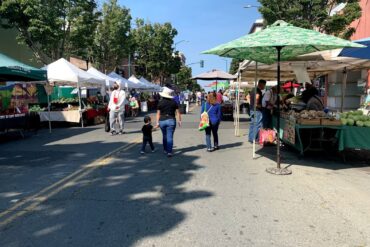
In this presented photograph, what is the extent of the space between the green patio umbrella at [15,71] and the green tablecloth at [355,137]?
937 cm

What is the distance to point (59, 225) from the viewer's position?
4.79 meters

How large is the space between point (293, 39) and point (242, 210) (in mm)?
3338

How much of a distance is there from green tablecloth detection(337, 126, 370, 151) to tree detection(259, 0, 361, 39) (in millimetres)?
15824

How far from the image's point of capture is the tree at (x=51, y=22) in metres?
24.3

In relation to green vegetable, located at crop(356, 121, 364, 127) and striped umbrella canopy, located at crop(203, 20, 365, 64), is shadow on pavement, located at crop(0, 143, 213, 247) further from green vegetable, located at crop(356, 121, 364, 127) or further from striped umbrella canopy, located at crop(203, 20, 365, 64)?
green vegetable, located at crop(356, 121, 364, 127)

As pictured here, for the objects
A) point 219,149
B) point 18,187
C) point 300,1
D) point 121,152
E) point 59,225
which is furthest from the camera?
point 300,1

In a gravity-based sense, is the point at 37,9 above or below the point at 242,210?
above

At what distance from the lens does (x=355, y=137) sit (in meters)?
8.66

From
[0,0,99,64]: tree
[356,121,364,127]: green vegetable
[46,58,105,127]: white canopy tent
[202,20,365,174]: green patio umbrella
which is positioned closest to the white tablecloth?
[46,58,105,127]: white canopy tent

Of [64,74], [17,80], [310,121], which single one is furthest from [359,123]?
[64,74]

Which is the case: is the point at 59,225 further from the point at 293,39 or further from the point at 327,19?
the point at 327,19

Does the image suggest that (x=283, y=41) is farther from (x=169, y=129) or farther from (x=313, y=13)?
(x=313, y=13)

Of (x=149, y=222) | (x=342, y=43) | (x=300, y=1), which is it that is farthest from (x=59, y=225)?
(x=300, y=1)

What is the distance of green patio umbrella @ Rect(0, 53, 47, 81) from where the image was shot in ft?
38.8
